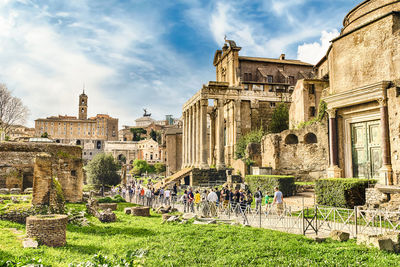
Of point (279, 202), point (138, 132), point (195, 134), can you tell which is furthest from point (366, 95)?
point (138, 132)

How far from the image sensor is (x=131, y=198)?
26.6m

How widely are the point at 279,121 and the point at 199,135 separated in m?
9.85

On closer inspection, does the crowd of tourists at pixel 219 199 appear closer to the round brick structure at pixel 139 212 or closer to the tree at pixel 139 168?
the round brick structure at pixel 139 212

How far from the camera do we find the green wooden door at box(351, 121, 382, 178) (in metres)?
16.8

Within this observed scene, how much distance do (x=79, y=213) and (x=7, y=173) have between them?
21.0ft

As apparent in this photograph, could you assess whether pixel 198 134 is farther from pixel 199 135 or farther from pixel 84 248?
pixel 84 248

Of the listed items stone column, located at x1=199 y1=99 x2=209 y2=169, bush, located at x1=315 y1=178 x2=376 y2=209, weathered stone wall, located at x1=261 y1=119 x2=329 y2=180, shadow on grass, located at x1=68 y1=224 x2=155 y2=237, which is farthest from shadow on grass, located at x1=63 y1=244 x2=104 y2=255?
stone column, located at x1=199 y1=99 x2=209 y2=169

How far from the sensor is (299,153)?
2581 centimetres

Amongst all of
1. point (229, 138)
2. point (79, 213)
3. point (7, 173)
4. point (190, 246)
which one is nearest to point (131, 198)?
point (7, 173)

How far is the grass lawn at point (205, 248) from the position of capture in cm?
787

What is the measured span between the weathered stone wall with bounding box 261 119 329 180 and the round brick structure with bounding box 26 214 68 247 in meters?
18.2

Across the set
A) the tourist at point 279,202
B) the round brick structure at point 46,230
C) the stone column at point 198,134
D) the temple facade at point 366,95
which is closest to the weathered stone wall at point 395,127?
the temple facade at point 366,95

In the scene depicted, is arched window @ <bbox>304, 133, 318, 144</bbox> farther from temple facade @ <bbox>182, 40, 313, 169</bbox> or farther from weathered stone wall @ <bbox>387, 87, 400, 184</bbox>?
weathered stone wall @ <bbox>387, 87, 400, 184</bbox>

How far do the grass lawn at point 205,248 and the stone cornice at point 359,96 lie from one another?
9.33 metres
